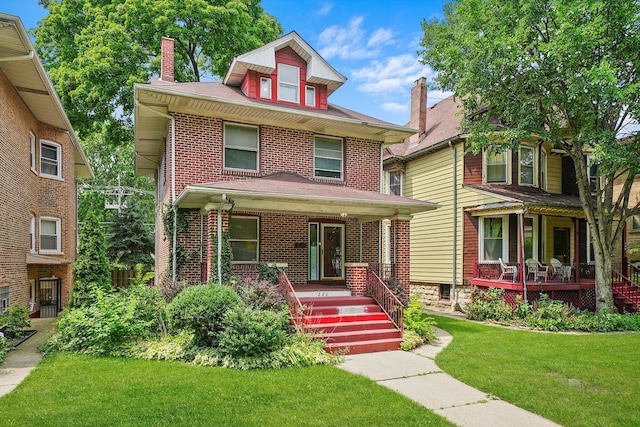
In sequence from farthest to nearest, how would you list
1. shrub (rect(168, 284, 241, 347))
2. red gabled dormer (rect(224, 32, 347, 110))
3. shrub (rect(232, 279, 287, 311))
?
red gabled dormer (rect(224, 32, 347, 110)) → shrub (rect(232, 279, 287, 311)) → shrub (rect(168, 284, 241, 347))

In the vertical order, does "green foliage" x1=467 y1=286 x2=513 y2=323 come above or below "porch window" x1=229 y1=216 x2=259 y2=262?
below

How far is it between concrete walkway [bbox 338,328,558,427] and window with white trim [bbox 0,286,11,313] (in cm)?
870

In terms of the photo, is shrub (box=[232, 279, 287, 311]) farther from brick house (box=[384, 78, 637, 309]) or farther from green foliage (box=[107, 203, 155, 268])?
green foliage (box=[107, 203, 155, 268])

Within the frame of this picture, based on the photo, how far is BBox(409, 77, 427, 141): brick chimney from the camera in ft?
61.6

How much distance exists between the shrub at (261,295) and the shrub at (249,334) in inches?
31.0

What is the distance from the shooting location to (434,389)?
6.66 m

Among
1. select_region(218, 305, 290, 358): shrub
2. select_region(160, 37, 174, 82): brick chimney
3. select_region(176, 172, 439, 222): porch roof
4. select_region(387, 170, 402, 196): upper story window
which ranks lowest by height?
select_region(218, 305, 290, 358): shrub

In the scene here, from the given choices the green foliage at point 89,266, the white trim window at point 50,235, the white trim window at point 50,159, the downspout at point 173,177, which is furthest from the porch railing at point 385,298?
the white trim window at point 50,159

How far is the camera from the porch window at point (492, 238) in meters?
15.6

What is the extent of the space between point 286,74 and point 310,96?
1033 mm

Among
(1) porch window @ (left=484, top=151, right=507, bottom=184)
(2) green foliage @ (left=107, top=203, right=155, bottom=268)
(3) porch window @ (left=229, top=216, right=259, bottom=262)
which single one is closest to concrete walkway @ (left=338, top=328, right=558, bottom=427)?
(3) porch window @ (left=229, top=216, right=259, bottom=262)

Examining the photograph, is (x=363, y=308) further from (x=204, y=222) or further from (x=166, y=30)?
(x=166, y=30)

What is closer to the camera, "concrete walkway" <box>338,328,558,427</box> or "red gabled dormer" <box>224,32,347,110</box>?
"concrete walkway" <box>338,328,558,427</box>

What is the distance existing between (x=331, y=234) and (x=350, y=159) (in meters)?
→ 2.54
